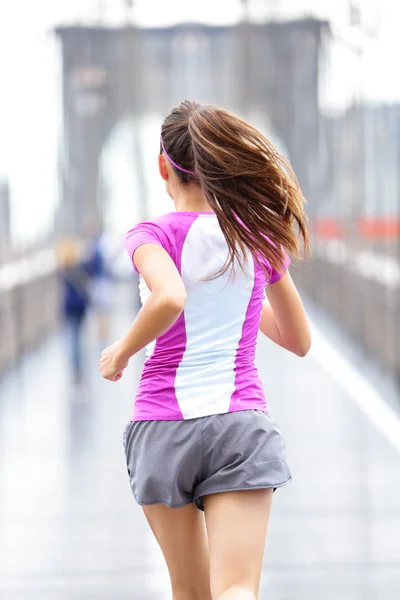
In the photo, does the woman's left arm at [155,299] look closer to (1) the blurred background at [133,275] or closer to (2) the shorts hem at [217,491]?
(2) the shorts hem at [217,491]

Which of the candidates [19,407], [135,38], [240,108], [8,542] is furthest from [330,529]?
[240,108]

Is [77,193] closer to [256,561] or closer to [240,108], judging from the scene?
[240,108]

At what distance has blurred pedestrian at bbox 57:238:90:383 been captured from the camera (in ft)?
38.3

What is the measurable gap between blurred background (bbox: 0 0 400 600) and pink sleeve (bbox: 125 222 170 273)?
63 cm

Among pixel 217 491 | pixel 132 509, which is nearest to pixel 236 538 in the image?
pixel 217 491

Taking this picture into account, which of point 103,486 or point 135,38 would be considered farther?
point 135,38

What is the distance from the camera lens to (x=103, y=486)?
23.1 feet

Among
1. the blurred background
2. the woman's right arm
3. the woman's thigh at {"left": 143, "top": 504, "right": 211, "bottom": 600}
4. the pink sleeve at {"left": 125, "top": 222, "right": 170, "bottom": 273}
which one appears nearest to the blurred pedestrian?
the blurred background

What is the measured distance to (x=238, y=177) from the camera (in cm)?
286

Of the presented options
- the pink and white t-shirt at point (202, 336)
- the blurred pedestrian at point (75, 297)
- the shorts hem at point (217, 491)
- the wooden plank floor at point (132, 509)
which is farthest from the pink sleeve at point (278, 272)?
the blurred pedestrian at point (75, 297)

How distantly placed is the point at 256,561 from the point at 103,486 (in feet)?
14.1

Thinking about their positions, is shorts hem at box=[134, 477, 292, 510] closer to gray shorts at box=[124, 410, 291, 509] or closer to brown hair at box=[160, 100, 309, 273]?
gray shorts at box=[124, 410, 291, 509]

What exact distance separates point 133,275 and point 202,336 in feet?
60.6

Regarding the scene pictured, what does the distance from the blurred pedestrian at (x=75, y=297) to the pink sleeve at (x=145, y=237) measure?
8.85 m
